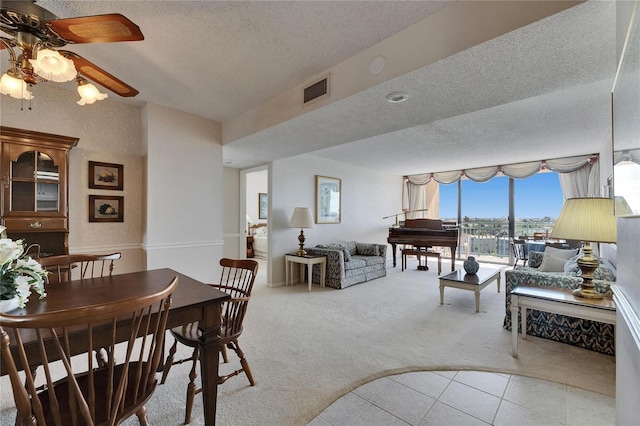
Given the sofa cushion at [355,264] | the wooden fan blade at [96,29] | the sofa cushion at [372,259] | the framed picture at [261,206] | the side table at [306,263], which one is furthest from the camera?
the framed picture at [261,206]

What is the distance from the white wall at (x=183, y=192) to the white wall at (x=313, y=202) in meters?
1.21

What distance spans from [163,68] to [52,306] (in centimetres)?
210

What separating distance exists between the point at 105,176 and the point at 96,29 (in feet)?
7.90

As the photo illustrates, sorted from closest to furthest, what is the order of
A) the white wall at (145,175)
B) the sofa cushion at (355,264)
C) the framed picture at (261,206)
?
the white wall at (145,175)
the sofa cushion at (355,264)
the framed picture at (261,206)

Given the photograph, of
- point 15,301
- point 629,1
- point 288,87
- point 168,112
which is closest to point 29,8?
point 15,301

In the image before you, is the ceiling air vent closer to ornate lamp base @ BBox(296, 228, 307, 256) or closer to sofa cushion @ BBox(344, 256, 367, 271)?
ornate lamp base @ BBox(296, 228, 307, 256)

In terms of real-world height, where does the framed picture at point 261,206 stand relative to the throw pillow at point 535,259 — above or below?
above

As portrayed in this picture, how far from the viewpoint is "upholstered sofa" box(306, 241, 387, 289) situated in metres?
4.66

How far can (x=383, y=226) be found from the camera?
7688mm

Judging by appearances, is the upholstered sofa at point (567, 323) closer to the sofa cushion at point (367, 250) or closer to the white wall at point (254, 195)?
the sofa cushion at point (367, 250)

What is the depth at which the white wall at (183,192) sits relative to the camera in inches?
129

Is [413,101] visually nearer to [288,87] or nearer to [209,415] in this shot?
[288,87]

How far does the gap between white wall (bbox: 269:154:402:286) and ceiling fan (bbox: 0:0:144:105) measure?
3449 mm

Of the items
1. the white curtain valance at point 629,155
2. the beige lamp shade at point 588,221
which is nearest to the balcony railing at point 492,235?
the beige lamp shade at point 588,221
